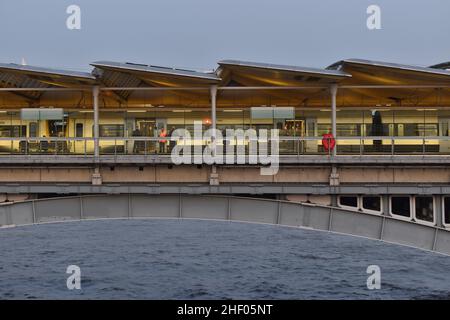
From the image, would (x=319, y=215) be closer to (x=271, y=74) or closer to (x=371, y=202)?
(x=371, y=202)

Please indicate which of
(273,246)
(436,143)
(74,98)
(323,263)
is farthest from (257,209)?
(273,246)

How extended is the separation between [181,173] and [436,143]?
16549 millimetres

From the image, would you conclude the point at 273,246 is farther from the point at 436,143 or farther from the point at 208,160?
the point at 208,160

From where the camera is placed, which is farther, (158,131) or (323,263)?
(323,263)

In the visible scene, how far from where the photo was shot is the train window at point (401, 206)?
3100 cm

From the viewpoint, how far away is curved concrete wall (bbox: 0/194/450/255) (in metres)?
30.4

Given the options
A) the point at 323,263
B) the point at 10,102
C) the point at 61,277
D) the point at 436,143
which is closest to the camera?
the point at 436,143

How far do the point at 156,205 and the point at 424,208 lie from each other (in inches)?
512

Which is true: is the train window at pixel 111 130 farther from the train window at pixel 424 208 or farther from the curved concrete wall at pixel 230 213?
the train window at pixel 424 208

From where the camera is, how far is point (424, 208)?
3117cm

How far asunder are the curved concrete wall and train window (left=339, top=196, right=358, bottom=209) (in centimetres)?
81

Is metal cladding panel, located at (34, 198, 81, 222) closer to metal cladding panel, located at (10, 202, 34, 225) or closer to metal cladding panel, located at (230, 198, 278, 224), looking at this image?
metal cladding panel, located at (10, 202, 34, 225)

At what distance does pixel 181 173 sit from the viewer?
31844 millimetres

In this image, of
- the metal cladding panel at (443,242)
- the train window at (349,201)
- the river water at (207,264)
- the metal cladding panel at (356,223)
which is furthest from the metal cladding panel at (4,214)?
the river water at (207,264)
